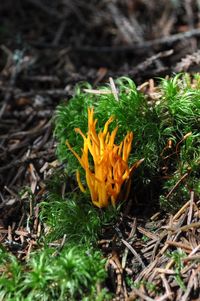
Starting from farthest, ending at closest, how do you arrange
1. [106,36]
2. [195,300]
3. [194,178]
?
[106,36] < [194,178] < [195,300]

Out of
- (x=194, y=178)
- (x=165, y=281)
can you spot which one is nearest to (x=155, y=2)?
(x=194, y=178)

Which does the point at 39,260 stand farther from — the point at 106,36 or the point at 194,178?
the point at 106,36

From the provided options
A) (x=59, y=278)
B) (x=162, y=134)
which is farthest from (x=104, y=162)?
(x=59, y=278)

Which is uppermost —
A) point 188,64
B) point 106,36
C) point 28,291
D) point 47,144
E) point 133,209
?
point 106,36

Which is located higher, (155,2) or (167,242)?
(155,2)

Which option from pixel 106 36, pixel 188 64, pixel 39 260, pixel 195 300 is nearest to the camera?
pixel 195 300

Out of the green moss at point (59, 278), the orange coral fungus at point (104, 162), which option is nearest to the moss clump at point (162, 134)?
the orange coral fungus at point (104, 162)

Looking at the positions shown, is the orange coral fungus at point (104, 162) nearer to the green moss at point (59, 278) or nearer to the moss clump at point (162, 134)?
the moss clump at point (162, 134)
